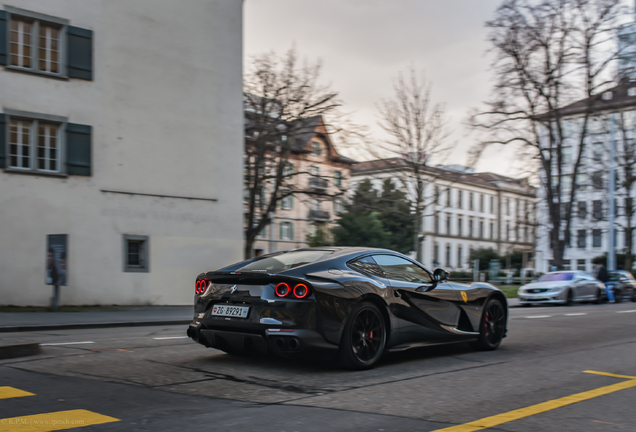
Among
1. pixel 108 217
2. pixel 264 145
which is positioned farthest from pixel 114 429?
pixel 264 145

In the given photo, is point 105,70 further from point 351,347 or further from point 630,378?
point 630,378

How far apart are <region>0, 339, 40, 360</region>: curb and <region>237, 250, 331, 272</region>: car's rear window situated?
2670mm

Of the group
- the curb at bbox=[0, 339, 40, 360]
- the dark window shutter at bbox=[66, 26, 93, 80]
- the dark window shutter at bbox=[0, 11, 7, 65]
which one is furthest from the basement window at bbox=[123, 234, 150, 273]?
the curb at bbox=[0, 339, 40, 360]

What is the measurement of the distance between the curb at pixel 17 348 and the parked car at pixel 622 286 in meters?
26.1

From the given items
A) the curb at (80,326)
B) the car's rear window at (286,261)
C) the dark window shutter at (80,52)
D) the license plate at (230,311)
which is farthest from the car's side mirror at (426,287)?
the dark window shutter at (80,52)

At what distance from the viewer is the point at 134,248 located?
2061 centimetres

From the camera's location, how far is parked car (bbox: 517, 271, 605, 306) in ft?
81.0

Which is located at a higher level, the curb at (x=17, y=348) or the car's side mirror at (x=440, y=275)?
the car's side mirror at (x=440, y=275)

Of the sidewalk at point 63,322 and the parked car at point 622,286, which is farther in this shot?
the parked car at point 622,286

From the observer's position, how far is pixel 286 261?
6.93 m

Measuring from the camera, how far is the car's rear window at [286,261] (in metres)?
6.73

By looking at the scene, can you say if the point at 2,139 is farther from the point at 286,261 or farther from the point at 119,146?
the point at 286,261

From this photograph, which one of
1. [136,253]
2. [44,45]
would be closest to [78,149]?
[44,45]

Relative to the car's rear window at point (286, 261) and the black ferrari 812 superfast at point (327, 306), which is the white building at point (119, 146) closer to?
the car's rear window at point (286, 261)
